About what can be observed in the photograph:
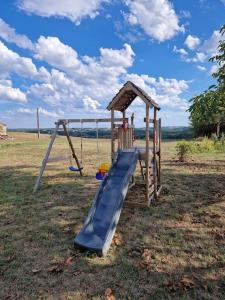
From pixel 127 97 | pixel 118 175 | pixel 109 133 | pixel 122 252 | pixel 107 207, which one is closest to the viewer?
pixel 122 252

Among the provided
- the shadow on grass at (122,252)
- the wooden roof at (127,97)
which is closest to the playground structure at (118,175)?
the wooden roof at (127,97)

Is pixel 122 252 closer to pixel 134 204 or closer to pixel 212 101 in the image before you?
pixel 134 204

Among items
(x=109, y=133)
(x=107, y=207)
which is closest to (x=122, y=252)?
(x=107, y=207)

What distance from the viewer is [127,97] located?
8406 millimetres

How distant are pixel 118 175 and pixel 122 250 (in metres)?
2.39

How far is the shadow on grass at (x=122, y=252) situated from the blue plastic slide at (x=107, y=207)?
0.73ft

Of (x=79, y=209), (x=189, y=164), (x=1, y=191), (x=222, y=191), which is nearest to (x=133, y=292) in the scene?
(x=79, y=209)

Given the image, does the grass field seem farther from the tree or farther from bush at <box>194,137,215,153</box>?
bush at <box>194,137,215,153</box>

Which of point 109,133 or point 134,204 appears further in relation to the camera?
point 109,133

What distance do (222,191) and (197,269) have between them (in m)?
5.28

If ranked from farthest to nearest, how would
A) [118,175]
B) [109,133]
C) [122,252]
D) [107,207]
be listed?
[109,133] → [118,175] → [107,207] → [122,252]

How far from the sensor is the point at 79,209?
7.52 m

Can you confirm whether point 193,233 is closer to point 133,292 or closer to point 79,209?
point 133,292

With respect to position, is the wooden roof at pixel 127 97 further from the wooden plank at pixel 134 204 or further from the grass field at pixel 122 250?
the grass field at pixel 122 250
